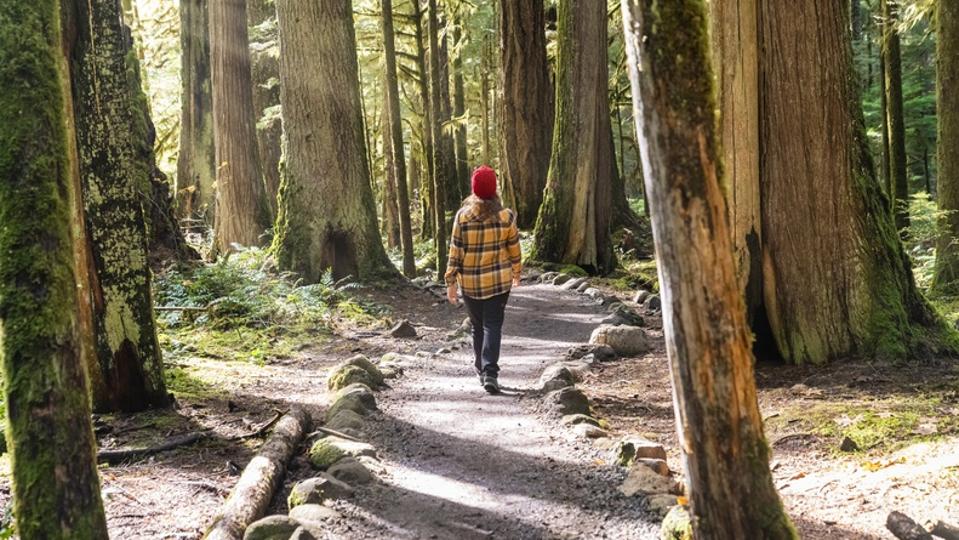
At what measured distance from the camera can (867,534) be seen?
161 inches

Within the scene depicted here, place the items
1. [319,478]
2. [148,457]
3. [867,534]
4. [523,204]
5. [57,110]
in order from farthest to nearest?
[523,204] < [148,457] < [319,478] < [867,534] < [57,110]

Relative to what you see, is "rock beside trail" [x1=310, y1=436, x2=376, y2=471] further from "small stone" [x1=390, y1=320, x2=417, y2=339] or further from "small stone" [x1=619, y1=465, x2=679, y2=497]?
"small stone" [x1=390, y1=320, x2=417, y2=339]

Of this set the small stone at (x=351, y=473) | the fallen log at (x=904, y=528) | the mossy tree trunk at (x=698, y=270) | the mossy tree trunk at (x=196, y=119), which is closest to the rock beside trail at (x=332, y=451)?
the small stone at (x=351, y=473)

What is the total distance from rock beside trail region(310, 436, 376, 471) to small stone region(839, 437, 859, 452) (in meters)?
3.11

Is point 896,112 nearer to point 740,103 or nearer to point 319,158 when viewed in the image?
point 740,103

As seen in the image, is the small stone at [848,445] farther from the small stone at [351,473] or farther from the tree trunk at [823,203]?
the small stone at [351,473]

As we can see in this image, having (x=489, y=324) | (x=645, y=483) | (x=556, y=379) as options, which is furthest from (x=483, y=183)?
(x=645, y=483)

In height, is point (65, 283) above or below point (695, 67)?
below

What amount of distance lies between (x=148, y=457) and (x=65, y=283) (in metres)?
2.76

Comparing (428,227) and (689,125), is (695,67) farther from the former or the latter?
(428,227)

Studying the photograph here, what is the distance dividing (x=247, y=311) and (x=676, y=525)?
319 inches

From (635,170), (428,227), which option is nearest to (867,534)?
(428,227)

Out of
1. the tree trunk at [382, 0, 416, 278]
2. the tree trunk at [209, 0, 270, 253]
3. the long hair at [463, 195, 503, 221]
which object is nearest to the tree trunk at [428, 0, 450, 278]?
the tree trunk at [382, 0, 416, 278]

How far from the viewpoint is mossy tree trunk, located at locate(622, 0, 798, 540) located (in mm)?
2994
